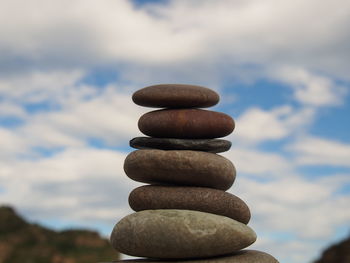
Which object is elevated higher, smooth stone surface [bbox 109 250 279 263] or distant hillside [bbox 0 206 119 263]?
distant hillside [bbox 0 206 119 263]

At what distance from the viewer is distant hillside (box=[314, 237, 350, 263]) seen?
21.8 meters

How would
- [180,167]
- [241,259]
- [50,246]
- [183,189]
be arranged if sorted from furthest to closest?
[50,246], [183,189], [180,167], [241,259]

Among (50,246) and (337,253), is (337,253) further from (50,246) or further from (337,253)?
(50,246)

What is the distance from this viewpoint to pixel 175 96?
1209 centimetres

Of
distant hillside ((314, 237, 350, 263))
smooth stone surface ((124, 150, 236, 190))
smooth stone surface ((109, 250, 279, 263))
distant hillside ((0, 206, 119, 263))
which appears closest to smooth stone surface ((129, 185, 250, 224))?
smooth stone surface ((124, 150, 236, 190))

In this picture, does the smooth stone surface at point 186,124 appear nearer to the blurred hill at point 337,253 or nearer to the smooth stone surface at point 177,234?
the smooth stone surface at point 177,234

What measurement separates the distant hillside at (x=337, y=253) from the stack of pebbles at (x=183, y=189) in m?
10.8

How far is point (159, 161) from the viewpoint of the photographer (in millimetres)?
11617

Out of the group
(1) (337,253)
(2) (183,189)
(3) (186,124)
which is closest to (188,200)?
(2) (183,189)

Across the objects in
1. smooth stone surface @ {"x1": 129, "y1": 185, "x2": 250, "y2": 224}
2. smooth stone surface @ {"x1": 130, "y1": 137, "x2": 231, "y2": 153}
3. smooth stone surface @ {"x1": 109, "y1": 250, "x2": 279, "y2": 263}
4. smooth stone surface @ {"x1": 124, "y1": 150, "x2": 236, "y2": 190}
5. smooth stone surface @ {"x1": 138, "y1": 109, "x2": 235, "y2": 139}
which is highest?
smooth stone surface @ {"x1": 138, "y1": 109, "x2": 235, "y2": 139}

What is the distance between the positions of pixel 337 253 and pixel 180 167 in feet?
42.5

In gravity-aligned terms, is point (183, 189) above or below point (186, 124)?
below

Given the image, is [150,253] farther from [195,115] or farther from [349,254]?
[349,254]

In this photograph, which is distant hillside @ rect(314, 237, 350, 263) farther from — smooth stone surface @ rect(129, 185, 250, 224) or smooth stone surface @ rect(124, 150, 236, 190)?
smooth stone surface @ rect(124, 150, 236, 190)
